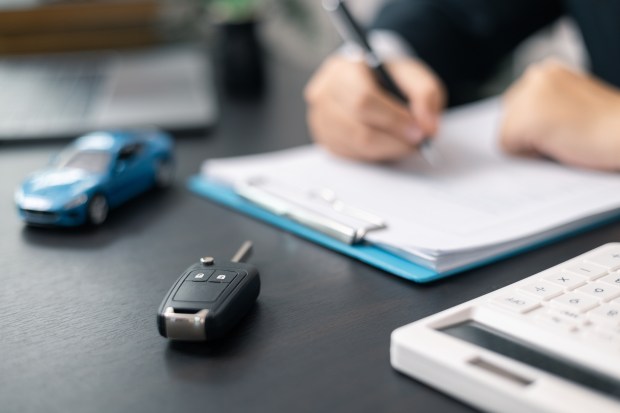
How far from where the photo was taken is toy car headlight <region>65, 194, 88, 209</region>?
598mm

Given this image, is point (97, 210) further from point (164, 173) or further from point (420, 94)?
point (420, 94)

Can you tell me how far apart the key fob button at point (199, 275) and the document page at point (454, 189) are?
0.14 m

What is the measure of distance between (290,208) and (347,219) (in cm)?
6

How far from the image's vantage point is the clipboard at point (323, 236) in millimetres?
499

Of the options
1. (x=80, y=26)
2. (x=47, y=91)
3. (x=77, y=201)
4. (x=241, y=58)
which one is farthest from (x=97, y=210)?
(x=80, y=26)

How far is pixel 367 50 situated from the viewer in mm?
778

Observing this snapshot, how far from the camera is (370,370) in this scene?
387 millimetres

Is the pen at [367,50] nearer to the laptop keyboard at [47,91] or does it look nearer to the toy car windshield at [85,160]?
the toy car windshield at [85,160]

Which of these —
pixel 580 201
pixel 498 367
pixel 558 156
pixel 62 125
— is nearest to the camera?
pixel 498 367

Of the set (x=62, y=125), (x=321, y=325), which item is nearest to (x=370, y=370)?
(x=321, y=325)

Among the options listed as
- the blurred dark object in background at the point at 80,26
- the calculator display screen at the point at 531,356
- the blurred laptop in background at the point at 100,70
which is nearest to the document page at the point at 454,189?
the calculator display screen at the point at 531,356

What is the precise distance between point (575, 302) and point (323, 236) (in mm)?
223

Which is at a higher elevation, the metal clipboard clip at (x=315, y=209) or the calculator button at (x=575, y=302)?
the calculator button at (x=575, y=302)

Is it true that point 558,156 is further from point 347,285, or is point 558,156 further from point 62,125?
point 62,125
